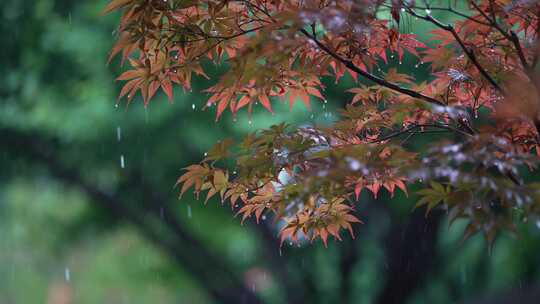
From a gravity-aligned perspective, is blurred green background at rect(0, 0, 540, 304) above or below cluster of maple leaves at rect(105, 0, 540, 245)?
below

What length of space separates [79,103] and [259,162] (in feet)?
8.20

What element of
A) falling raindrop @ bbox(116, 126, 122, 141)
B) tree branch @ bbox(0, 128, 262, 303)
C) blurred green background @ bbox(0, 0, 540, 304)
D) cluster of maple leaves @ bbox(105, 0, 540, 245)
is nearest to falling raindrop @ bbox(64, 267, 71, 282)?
blurred green background @ bbox(0, 0, 540, 304)

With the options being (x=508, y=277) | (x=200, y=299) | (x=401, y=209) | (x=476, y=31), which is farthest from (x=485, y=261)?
(x=476, y=31)

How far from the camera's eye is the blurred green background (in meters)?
3.86

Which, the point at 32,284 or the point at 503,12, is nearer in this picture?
the point at 503,12

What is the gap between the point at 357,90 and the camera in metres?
1.92

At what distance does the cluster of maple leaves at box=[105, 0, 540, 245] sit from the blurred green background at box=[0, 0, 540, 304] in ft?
6.24

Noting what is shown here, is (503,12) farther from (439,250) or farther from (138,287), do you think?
(138,287)

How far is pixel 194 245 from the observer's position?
414cm

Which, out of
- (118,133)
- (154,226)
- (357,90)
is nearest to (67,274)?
(154,226)

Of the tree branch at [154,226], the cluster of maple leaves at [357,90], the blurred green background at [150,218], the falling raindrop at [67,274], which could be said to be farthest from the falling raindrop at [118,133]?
the cluster of maple leaves at [357,90]

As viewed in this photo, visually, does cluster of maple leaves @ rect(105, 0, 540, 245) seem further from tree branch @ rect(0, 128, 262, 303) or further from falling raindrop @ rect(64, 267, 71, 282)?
falling raindrop @ rect(64, 267, 71, 282)

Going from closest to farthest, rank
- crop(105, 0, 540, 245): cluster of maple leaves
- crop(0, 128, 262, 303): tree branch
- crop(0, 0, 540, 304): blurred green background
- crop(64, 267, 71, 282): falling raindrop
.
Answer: crop(105, 0, 540, 245): cluster of maple leaves → crop(0, 0, 540, 304): blurred green background → crop(0, 128, 262, 303): tree branch → crop(64, 267, 71, 282): falling raindrop

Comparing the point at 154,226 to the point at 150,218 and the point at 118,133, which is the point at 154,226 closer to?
the point at 150,218
